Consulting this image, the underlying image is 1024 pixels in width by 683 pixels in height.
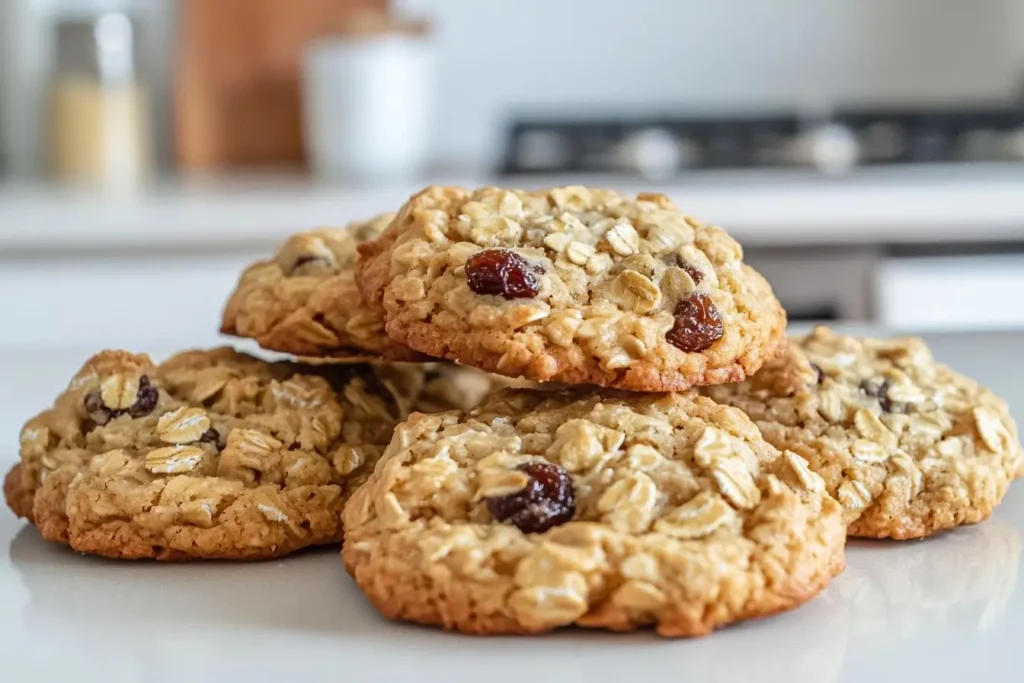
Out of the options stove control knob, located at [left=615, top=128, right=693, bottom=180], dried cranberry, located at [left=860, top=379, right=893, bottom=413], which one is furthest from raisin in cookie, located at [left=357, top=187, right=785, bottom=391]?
stove control knob, located at [left=615, top=128, right=693, bottom=180]

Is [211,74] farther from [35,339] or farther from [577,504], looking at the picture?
[577,504]

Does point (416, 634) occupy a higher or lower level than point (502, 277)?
lower

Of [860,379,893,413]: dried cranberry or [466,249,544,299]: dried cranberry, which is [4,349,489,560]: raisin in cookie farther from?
[860,379,893,413]: dried cranberry

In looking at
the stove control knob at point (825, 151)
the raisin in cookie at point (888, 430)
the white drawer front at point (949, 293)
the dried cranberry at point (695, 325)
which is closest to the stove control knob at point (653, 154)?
the stove control knob at point (825, 151)

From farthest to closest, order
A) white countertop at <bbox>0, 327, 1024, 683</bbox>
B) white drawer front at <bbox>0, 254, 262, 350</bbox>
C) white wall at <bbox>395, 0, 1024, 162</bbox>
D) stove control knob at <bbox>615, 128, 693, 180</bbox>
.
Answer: white wall at <bbox>395, 0, 1024, 162</bbox> < stove control knob at <bbox>615, 128, 693, 180</bbox> < white drawer front at <bbox>0, 254, 262, 350</bbox> < white countertop at <bbox>0, 327, 1024, 683</bbox>

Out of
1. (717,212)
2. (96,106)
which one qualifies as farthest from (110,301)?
(717,212)

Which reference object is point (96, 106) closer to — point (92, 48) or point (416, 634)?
point (92, 48)

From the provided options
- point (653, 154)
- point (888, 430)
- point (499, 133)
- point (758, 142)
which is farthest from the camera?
point (499, 133)
